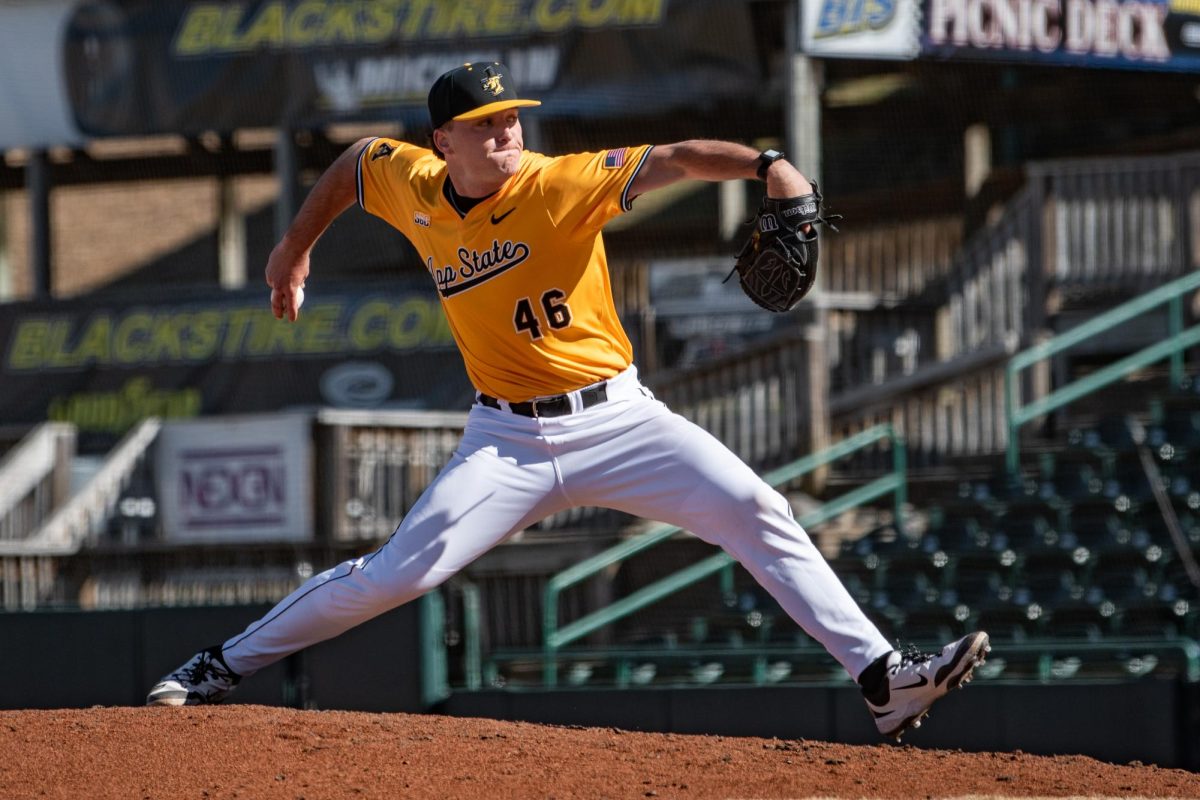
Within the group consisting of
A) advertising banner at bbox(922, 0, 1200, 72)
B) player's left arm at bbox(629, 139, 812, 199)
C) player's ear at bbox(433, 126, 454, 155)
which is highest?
advertising banner at bbox(922, 0, 1200, 72)

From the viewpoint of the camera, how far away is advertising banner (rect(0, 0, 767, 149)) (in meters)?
16.1

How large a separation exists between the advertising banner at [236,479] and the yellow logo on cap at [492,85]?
8.54 meters

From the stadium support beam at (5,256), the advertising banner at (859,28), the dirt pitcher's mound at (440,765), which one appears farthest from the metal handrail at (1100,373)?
the stadium support beam at (5,256)

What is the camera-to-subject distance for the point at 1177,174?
564 inches

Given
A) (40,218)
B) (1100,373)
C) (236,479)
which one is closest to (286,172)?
(40,218)

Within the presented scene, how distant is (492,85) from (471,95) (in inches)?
3.2

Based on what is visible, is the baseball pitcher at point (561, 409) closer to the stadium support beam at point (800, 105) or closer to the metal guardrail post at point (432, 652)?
the metal guardrail post at point (432, 652)

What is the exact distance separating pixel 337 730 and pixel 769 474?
7.27m

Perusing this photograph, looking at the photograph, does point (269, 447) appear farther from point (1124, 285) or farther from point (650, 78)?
point (1124, 285)

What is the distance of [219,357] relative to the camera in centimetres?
1780

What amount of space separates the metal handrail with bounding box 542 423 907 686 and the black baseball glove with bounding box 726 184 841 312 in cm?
564

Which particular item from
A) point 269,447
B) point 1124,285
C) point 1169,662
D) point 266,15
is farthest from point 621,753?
point 266,15

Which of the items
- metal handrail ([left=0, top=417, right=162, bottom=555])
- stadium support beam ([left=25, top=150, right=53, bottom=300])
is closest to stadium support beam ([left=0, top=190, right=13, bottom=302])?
stadium support beam ([left=25, top=150, right=53, bottom=300])

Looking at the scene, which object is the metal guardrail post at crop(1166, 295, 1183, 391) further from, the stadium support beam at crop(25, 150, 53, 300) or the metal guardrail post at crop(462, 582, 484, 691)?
the stadium support beam at crop(25, 150, 53, 300)
